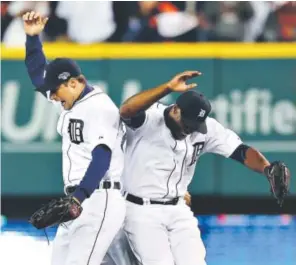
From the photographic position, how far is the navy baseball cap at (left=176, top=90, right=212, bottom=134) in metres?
6.91

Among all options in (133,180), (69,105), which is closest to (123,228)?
(133,180)

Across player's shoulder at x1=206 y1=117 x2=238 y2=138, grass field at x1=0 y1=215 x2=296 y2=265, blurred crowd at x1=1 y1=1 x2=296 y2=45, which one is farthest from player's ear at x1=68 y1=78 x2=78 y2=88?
blurred crowd at x1=1 y1=1 x2=296 y2=45

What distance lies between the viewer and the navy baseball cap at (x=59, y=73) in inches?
263

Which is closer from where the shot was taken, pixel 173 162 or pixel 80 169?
pixel 80 169

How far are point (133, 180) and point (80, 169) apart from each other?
57 cm

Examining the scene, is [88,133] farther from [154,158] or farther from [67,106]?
[154,158]

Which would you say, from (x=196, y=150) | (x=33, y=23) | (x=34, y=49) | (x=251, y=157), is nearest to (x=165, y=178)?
(x=196, y=150)

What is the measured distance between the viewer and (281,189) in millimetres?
7250

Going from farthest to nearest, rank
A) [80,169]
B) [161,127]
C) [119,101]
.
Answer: [119,101] → [161,127] → [80,169]

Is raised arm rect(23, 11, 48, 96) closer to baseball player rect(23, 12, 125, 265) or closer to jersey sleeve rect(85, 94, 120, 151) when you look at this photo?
baseball player rect(23, 12, 125, 265)

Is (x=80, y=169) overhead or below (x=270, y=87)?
overhead

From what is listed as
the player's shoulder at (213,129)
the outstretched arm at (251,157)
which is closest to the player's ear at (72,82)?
the player's shoulder at (213,129)

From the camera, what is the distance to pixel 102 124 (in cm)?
662

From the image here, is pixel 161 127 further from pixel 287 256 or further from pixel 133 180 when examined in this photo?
pixel 287 256
